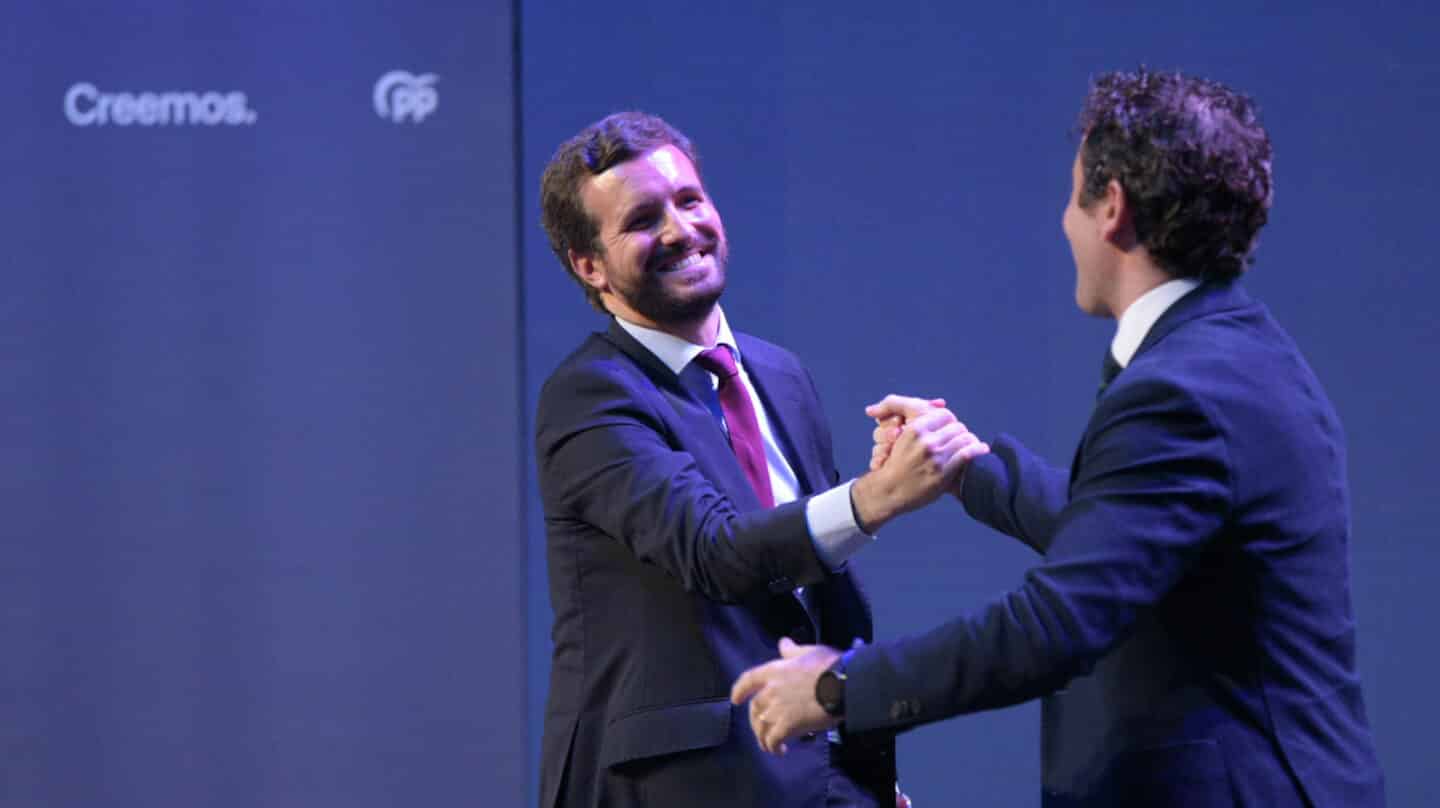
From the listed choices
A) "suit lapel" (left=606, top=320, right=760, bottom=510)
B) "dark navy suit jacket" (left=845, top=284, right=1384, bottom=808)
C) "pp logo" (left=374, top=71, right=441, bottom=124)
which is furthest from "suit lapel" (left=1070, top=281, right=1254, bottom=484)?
"pp logo" (left=374, top=71, right=441, bottom=124)

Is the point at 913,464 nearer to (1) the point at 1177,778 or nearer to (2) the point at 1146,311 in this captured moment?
(2) the point at 1146,311

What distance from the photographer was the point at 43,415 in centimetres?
343

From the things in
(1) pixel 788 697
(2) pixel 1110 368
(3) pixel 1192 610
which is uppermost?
(2) pixel 1110 368

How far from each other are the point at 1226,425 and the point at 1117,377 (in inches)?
5.7

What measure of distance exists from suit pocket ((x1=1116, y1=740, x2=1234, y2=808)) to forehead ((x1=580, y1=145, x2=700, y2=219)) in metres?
1.08

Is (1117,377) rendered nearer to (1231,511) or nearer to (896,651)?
(1231,511)

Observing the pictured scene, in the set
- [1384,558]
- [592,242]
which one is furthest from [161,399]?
[1384,558]

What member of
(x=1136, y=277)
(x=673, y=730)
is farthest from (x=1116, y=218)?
(x=673, y=730)

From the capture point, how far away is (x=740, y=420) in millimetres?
2217

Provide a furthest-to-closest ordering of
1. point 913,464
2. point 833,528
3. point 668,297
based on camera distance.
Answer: point 668,297, point 913,464, point 833,528

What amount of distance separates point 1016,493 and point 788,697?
1.70 ft

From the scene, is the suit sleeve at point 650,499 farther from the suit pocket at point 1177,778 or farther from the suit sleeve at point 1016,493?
the suit pocket at point 1177,778

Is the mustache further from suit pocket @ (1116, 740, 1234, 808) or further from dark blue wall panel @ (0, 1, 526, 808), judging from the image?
dark blue wall panel @ (0, 1, 526, 808)

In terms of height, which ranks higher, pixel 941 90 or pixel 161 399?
pixel 941 90
